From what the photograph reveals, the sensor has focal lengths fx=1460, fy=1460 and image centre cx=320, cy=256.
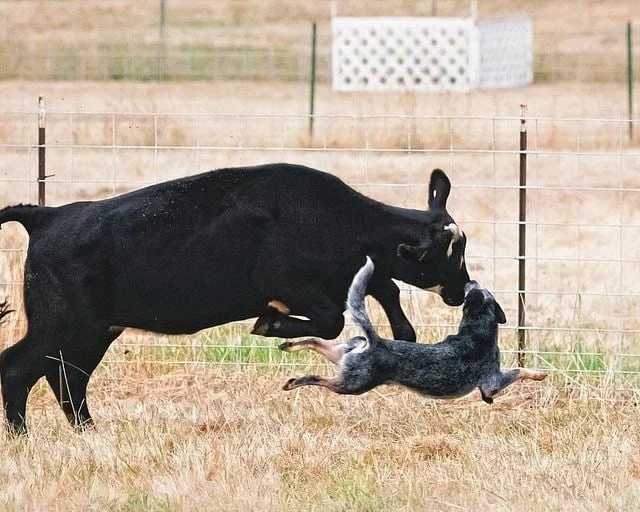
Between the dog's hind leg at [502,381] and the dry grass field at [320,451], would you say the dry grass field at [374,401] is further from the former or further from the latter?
the dog's hind leg at [502,381]

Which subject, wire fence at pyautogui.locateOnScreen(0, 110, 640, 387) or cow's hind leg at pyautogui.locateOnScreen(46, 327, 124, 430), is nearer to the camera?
cow's hind leg at pyautogui.locateOnScreen(46, 327, 124, 430)

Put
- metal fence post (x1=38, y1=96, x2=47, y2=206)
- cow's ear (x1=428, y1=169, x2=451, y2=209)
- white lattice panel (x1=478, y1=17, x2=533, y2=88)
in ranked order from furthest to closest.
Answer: white lattice panel (x1=478, y1=17, x2=533, y2=88), metal fence post (x1=38, y1=96, x2=47, y2=206), cow's ear (x1=428, y1=169, x2=451, y2=209)

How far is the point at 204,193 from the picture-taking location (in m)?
6.55

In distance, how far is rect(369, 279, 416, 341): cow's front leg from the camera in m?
6.64

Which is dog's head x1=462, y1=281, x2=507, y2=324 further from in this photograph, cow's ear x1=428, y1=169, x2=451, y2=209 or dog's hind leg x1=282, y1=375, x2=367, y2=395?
dog's hind leg x1=282, y1=375, x2=367, y2=395

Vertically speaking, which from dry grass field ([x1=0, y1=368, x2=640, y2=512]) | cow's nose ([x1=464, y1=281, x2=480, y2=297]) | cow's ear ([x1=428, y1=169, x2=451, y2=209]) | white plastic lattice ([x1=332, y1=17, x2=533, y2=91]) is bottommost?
dry grass field ([x1=0, y1=368, x2=640, y2=512])

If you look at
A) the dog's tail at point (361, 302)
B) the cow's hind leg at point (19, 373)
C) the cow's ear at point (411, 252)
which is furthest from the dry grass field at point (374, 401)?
the cow's ear at point (411, 252)

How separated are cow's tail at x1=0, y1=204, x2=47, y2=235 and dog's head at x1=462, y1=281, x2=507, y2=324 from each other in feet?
6.43

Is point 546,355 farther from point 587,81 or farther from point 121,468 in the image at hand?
point 587,81

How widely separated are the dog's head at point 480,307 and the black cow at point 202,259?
292 mm

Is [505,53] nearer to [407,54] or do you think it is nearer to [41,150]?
[407,54]

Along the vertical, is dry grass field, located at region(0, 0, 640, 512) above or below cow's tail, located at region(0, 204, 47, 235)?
below

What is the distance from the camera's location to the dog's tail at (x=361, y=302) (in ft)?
19.9

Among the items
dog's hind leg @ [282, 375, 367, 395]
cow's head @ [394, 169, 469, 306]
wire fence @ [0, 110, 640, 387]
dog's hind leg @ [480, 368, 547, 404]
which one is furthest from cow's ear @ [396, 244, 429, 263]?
wire fence @ [0, 110, 640, 387]
